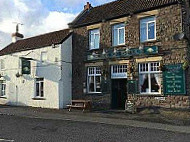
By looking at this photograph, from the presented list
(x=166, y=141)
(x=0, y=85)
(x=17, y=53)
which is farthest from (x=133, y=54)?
(x=0, y=85)

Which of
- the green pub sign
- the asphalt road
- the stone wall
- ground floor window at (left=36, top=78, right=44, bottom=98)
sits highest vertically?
the green pub sign

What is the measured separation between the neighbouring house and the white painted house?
2.94 ft

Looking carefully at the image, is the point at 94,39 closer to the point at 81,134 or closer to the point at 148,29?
the point at 148,29

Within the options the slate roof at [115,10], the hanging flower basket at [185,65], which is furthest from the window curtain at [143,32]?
the hanging flower basket at [185,65]

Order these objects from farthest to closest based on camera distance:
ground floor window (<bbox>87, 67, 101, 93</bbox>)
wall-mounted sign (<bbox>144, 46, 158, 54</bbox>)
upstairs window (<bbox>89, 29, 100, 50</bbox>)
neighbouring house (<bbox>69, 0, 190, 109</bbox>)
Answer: upstairs window (<bbox>89, 29, 100, 50</bbox>)
ground floor window (<bbox>87, 67, 101, 93</bbox>)
wall-mounted sign (<bbox>144, 46, 158, 54</bbox>)
neighbouring house (<bbox>69, 0, 190, 109</bbox>)

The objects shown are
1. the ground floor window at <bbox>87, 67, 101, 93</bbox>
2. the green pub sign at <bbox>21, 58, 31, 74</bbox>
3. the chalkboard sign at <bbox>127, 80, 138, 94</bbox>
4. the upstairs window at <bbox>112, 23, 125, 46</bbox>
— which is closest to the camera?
the chalkboard sign at <bbox>127, 80, 138, 94</bbox>

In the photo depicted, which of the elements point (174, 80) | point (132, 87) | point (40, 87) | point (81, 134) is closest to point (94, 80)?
point (132, 87)

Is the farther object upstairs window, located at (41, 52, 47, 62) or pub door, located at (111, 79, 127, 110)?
upstairs window, located at (41, 52, 47, 62)

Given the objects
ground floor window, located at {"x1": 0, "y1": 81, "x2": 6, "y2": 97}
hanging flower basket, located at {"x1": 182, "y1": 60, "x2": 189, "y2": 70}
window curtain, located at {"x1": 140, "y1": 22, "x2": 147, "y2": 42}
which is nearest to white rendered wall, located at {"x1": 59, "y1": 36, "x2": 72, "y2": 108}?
window curtain, located at {"x1": 140, "y1": 22, "x2": 147, "y2": 42}

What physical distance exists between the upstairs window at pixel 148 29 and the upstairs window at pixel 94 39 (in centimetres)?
374

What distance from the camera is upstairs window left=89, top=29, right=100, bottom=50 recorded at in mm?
20984

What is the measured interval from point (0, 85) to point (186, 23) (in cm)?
1926

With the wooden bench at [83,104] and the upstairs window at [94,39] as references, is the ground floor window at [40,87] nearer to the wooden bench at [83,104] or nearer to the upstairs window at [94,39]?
the wooden bench at [83,104]

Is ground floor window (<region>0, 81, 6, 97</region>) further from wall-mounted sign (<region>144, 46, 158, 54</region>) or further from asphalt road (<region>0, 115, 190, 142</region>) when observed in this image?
wall-mounted sign (<region>144, 46, 158, 54</region>)
